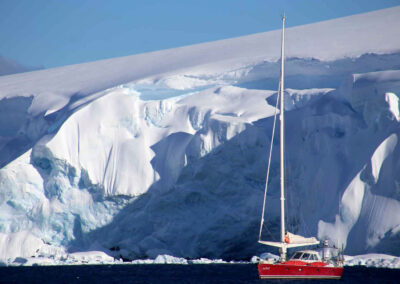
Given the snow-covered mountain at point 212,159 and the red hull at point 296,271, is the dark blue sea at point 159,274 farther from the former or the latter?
the snow-covered mountain at point 212,159

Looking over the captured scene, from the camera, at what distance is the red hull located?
2334 centimetres

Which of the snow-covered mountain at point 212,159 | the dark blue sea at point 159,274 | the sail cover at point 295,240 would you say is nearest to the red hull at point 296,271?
the dark blue sea at point 159,274

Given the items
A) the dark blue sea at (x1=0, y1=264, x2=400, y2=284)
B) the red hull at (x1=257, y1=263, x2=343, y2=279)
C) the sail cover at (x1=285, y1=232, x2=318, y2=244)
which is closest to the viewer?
the red hull at (x1=257, y1=263, x2=343, y2=279)

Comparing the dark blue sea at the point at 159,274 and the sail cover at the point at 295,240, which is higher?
the sail cover at the point at 295,240

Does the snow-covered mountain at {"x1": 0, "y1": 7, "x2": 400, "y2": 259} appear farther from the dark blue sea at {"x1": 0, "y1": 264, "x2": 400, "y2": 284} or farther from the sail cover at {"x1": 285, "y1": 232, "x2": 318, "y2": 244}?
the sail cover at {"x1": 285, "y1": 232, "x2": 318, "y2": 244}

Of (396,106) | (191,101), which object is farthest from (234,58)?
(396,106)

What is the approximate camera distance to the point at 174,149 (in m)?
33.6

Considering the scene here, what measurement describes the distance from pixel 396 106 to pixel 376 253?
614cm

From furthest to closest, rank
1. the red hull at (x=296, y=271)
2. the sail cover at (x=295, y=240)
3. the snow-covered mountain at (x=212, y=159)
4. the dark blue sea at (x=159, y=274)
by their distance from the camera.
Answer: the snow-covered mountain at (x=212, y=159) < the sail cover at (x=295, y=240) < the dark blue sea at (x=159, y=274) < the red hull at (x=296, y=271)

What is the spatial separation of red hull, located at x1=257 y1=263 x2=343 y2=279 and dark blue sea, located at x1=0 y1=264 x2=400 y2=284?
0.95 feet

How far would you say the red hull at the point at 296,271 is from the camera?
2334cm

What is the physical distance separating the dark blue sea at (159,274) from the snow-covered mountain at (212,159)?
1469mm

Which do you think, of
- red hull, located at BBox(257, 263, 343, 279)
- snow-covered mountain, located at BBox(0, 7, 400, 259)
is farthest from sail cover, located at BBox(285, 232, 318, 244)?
snow-covered mountain, located at BBox(0, 7, 400, 259)

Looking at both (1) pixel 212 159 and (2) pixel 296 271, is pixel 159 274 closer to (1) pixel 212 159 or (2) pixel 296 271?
(2) pixel 296 271
